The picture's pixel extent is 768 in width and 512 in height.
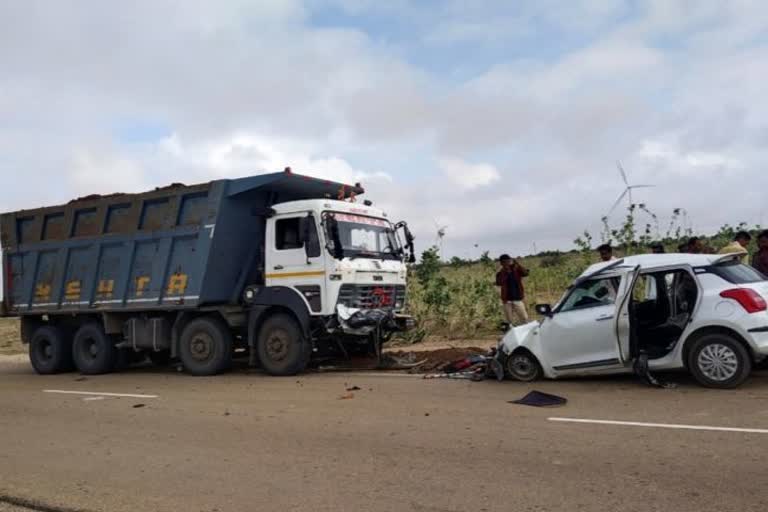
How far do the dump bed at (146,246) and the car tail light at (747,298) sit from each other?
22.1 ft

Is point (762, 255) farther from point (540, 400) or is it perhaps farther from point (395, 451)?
point (395, 451)

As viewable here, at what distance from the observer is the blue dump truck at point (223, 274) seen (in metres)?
11.4

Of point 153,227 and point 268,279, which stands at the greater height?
point 153,227

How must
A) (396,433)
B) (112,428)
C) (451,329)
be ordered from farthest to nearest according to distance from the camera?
(451,329) → (112,428) → (396,433)

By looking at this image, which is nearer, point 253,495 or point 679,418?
point 253,495

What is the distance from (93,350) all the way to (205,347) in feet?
9.91

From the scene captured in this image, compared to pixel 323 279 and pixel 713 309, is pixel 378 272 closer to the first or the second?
pixel 323 279

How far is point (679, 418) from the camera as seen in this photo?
6.98 m

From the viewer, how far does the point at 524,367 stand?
31.9ft

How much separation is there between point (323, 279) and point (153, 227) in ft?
12.0

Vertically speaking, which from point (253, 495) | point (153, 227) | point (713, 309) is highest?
point (153, 227)

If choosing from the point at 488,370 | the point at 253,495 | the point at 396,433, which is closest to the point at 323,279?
the point at 488,370

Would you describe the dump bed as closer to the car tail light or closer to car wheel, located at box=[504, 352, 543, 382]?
car wheel, located at box=[504, 352, 543, 382]

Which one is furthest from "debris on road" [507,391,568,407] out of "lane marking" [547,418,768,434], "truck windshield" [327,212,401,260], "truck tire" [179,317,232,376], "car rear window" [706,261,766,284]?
"truck tire" [179,317,232,376]
